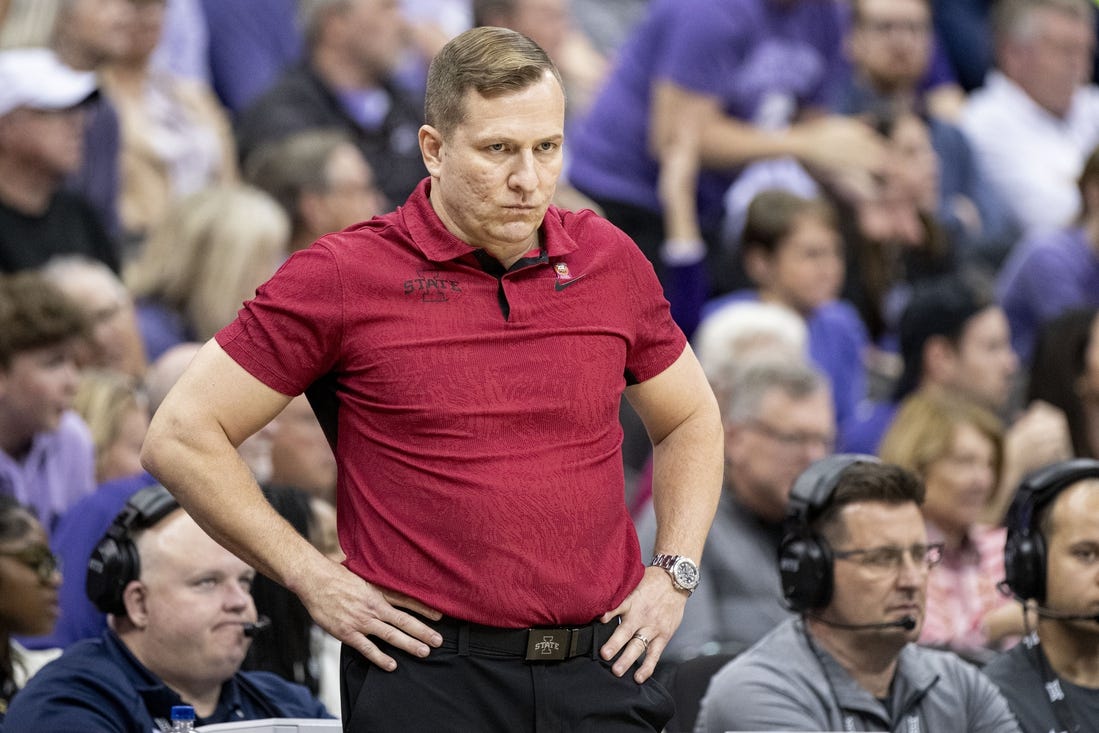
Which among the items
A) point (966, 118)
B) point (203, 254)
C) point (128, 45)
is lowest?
point (966, 118)

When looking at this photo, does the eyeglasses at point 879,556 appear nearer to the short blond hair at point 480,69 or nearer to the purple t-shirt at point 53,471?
the short blond hair at point 480,69

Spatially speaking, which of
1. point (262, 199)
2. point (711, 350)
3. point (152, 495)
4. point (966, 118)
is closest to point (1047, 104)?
point (966, 118)

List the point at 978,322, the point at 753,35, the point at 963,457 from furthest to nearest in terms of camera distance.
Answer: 1. the point at 753,35
2. the point at 978,322
3. the point at 963,457

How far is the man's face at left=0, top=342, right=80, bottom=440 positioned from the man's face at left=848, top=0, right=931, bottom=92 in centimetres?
436

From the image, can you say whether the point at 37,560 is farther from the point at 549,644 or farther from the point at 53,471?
the point at 549,644

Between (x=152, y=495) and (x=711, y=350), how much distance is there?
9.74ft

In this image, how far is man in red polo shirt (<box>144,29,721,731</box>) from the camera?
2707 mm

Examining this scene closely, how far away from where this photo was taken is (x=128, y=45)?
23.9 ft

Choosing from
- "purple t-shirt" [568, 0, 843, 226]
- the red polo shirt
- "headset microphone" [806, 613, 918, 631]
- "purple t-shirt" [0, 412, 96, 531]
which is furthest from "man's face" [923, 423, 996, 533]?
the red polo shirt

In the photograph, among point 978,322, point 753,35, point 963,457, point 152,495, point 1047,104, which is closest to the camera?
point 152,495

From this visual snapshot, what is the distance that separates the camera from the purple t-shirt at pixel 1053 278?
7645 mm

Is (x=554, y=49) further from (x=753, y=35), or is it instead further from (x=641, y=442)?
(x=641, y=442)

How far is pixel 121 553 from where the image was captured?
380 cm

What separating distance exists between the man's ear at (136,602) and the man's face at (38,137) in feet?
9.92
